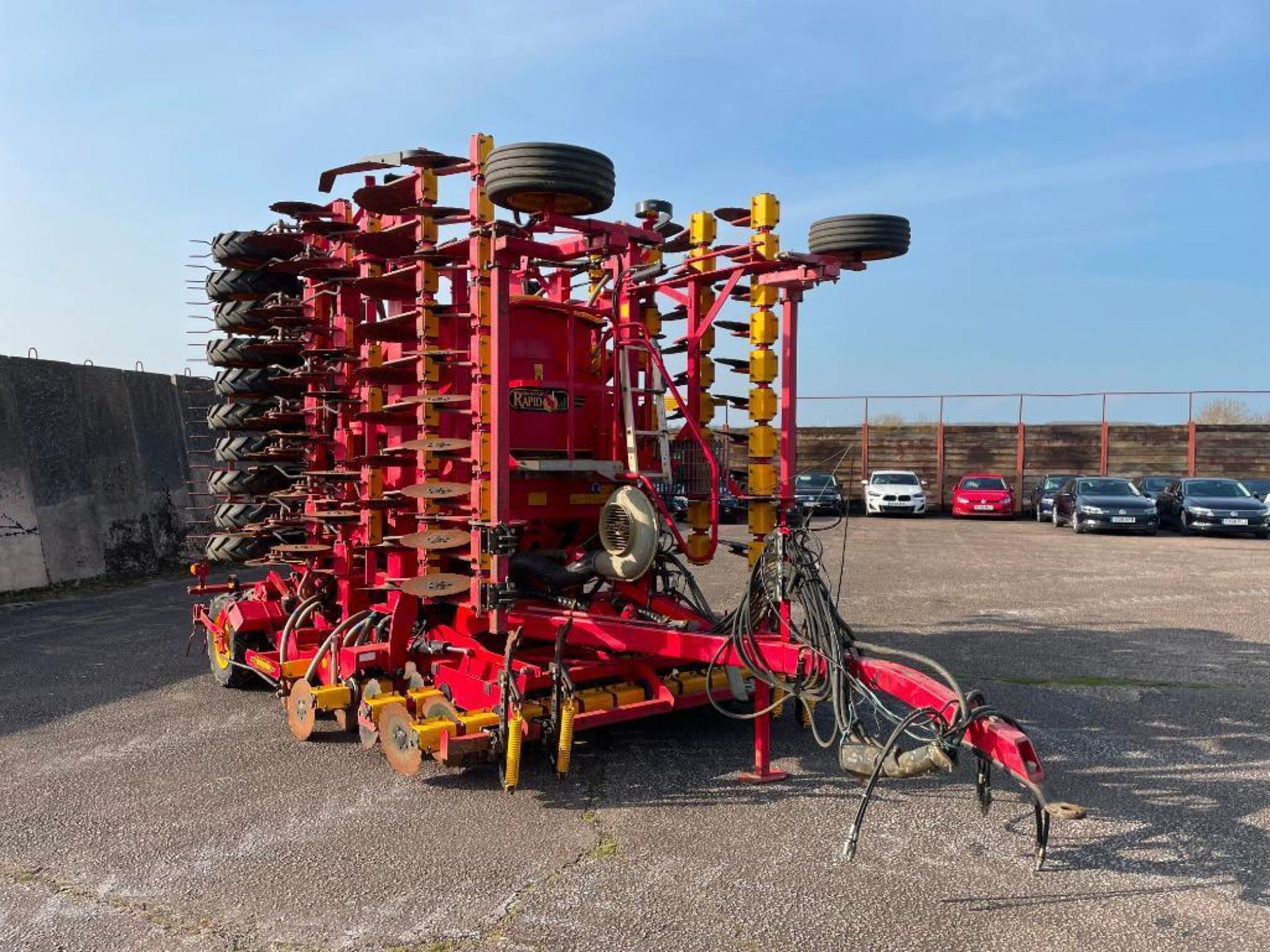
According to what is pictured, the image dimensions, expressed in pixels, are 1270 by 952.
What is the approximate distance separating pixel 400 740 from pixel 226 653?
259cm

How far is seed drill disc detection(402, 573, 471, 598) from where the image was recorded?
4.75 metres

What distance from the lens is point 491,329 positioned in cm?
455

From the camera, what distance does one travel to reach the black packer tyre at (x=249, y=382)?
647cm

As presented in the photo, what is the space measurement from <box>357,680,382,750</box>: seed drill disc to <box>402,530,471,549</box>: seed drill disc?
871 mm

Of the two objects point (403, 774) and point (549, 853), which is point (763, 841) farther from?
point (403, 774)

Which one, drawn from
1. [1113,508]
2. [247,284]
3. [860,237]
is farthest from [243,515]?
[1113,508]

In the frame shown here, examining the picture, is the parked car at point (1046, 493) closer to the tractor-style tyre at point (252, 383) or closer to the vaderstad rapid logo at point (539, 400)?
the vaderstad rapid logo at point (539, 400)

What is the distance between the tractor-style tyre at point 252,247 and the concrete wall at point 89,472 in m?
5.17

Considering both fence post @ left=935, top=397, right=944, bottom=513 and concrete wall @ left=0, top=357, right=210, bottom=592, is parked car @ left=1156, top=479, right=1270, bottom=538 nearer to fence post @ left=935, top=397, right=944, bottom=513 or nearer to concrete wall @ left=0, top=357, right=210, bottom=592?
fence post @ left=935, top=397, right=944, bottom=513

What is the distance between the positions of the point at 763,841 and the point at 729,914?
0.65 m

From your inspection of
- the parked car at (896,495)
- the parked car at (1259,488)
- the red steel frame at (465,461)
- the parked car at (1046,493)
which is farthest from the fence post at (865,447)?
the red steel frame at (465,461)

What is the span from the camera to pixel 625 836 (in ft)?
13.4

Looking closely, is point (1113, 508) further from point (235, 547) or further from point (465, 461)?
point (465, 461)

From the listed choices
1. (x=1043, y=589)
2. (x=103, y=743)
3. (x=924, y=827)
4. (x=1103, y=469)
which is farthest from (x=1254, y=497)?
(x=103, y=743)
